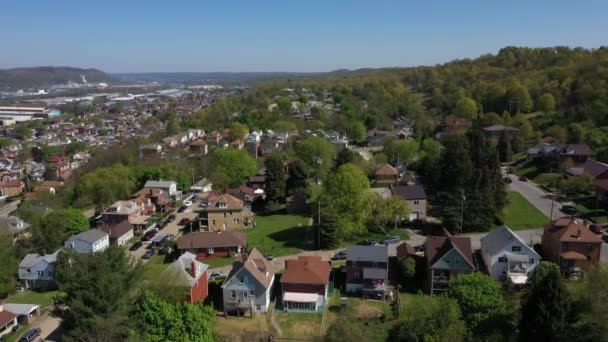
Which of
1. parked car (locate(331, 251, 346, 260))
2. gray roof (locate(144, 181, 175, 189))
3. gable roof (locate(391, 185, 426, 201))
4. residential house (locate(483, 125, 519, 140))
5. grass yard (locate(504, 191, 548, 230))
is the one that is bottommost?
parked car (locate(331, 251, 346, 260))

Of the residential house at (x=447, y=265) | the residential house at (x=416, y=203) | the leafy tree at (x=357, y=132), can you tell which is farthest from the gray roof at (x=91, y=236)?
the leafy tree at (x=357, y=132)

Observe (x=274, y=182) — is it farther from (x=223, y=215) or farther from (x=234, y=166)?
(x=234, y=166)

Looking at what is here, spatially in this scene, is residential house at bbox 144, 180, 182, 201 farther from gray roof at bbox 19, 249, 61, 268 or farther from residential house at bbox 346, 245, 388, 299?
residential house at bbox 346, 245, 388, 299

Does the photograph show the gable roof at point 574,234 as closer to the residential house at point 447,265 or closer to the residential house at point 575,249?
the residential house at point 575,249

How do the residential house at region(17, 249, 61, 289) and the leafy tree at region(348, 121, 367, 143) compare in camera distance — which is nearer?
the residential house at region(17, 249, 61, 289)

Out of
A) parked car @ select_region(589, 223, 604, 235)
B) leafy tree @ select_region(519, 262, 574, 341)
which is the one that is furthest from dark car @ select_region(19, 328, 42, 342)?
parked car @ select_region(589, 223, 604, 235)

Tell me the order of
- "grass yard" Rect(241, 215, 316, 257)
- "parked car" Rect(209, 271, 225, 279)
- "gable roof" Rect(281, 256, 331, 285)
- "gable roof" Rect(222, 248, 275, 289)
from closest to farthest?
"gable roof" Rect(222, 248, 275, 289)
"gable roof" Rect(281, 256, 331, 285)
"parked car" Rect(209, 271, 225, 279)
"grass yard" Rect(241, 215, 316, 257)
